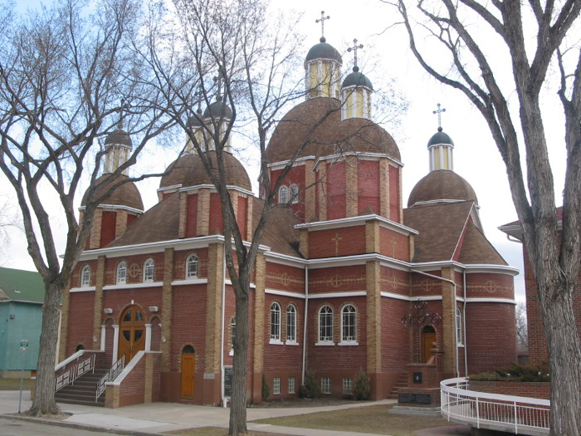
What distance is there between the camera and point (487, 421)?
14867mm

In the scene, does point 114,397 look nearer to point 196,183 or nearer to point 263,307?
point 263,307

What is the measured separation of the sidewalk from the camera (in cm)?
1673

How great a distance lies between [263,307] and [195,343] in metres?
3.41

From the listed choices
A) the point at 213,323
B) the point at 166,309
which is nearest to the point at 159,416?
the point at 213,323

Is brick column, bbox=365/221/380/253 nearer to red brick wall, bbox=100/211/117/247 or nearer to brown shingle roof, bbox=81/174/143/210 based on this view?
brown shingle roof, bbox=81/174/143/210

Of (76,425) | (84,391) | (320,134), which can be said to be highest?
(320,134)

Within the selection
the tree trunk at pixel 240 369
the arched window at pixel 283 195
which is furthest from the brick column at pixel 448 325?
the tree trunk at pixel 240 369

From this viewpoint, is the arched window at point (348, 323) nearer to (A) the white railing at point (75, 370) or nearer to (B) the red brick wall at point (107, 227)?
(A) the white railing at point (75, 370)

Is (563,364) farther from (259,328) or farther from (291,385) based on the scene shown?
(291,385)

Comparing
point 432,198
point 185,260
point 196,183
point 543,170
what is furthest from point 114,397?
point 432,198

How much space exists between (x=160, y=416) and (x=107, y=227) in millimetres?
12836

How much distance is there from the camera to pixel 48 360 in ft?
62.3

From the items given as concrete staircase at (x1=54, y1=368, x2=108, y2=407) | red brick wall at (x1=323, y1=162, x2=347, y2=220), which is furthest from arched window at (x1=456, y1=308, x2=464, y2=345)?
concrete staircase at (x1=54, y1=368, x2=108, y2=407)

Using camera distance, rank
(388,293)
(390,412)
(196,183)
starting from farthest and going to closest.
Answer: (388,293)
(196,183)
(390,412)
